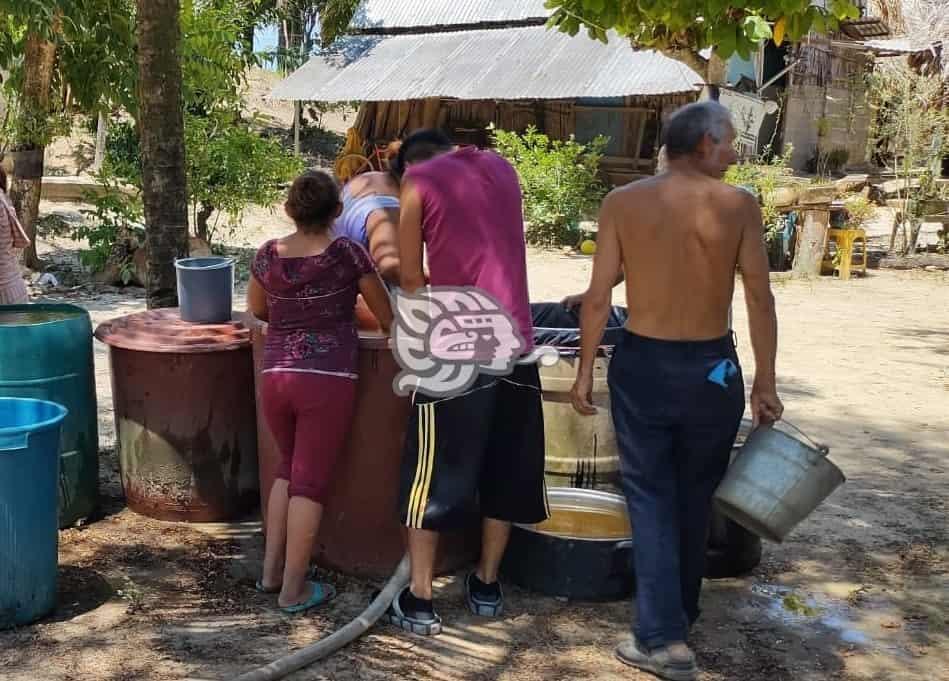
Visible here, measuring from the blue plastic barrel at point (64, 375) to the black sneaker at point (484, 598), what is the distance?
1848 mm

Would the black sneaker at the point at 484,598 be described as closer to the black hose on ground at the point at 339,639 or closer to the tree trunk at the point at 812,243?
the black hose on ground at the point at 339,639

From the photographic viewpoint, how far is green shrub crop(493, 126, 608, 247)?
1547 cm

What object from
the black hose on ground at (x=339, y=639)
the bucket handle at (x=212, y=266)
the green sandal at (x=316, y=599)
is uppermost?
the bucket handle at (x=212, y=266)

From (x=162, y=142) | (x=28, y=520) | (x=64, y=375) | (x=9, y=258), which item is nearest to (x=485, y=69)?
(x=162, y=142)

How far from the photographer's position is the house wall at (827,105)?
68.2 feet

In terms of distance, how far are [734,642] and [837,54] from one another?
20352mm

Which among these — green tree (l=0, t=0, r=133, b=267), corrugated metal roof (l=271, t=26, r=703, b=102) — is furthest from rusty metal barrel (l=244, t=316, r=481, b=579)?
corrugated metal roof (l=271, t=26, r=703, b=102)

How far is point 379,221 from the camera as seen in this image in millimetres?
3986

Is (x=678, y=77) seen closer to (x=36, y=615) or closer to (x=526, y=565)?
(x=526, y=565)

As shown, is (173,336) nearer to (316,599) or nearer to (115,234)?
(316,599)

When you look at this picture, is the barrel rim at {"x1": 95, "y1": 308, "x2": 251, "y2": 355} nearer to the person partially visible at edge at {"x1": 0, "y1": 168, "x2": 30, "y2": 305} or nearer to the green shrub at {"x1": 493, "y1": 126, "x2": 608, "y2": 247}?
the person partially visible at edge at {"x1": 0, "y1": 168, "x2": 30, "y2": 305}

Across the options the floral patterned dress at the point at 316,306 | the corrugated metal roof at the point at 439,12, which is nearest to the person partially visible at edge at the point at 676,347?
the floral patterned dress at the point at 316,306

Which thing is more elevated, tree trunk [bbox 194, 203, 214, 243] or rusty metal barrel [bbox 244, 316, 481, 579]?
tree trunk [bbox 194, 203, 214, 243]

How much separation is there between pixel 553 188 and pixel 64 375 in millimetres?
11747
